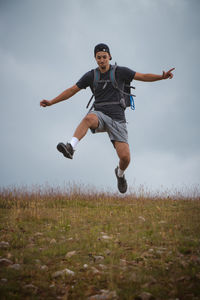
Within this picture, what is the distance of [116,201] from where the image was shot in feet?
38.9

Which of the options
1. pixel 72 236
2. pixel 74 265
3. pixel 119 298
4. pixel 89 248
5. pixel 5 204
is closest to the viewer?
pixel 119 298

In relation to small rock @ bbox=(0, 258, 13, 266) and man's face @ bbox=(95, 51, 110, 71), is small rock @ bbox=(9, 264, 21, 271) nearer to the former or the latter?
small rock @ bbox=(0, 258, 13, 266)

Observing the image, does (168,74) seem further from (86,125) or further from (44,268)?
(44,268)

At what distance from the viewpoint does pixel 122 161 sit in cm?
976

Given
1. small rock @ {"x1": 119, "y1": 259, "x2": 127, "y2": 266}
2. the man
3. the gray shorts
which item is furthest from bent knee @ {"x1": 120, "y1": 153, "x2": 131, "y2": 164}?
small rock @ {"x1": 119, "y1": 259, "x2": 127, "y2": 266}

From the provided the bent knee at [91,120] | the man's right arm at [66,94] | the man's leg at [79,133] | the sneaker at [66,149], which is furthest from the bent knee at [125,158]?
the man's right arm at [66,94]

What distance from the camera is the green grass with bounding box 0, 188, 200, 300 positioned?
424 cm

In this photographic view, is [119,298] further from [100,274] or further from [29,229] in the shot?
[29,229]

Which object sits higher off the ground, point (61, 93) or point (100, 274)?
point (61, 93)

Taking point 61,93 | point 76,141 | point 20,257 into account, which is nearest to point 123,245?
point 20,257

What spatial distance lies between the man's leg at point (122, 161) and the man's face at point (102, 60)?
7.08ft

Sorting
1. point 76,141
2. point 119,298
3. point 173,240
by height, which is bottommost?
point 119,298

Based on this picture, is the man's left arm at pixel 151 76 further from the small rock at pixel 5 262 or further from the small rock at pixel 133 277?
the small rock at pixel 5 262

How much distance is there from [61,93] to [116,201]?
4.52 m
